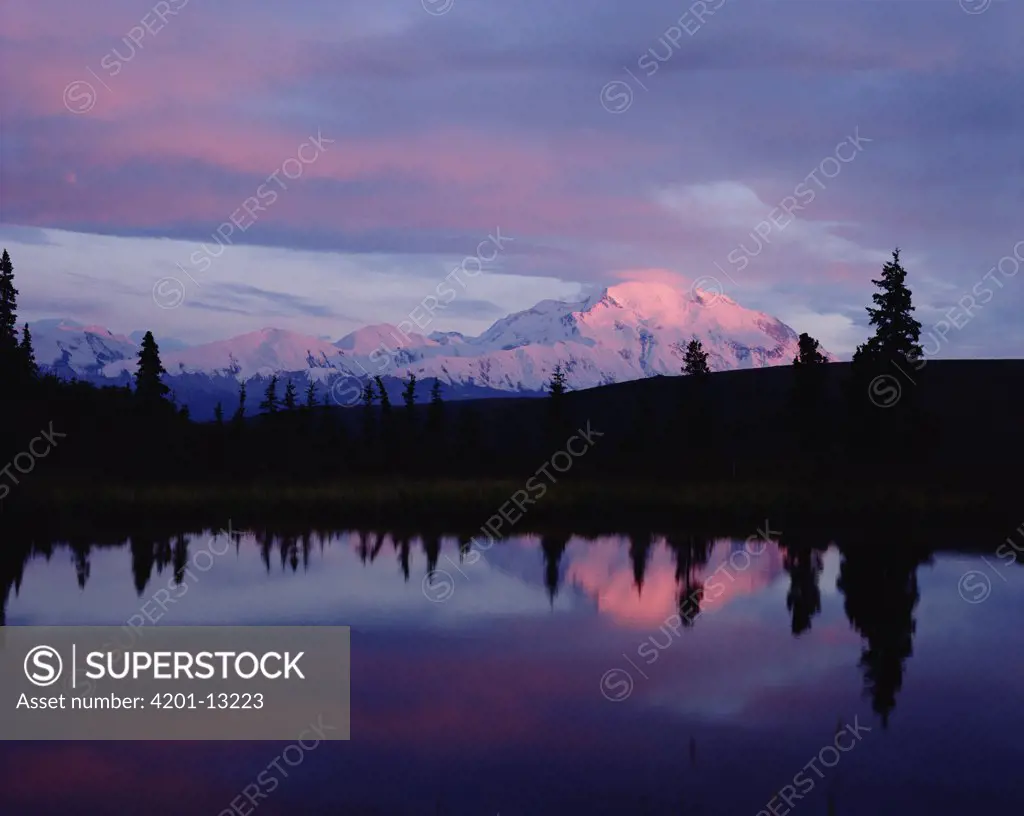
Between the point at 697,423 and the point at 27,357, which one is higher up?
the point at 27,357

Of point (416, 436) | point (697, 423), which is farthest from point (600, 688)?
point (416, 436)

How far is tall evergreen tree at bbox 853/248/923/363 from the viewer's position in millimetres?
73250

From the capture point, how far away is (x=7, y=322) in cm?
10588

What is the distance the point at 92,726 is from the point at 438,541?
79.0 ft

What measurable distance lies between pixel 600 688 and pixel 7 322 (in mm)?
103453

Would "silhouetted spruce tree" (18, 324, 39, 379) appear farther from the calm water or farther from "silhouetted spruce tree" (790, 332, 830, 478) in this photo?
the calm water

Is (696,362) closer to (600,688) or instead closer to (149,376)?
(149,376)

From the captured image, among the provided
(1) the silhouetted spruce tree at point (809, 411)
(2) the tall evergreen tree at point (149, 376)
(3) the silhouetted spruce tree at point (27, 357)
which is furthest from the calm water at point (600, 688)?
(3) the silhouetted spruce tree at point (27, 357)

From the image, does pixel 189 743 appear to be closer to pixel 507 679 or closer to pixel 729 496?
pixel 507 679

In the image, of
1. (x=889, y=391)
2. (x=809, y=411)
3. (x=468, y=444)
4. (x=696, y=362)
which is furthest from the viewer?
(x=696, y=362)

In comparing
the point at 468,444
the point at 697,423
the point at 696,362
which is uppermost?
the point at 696,362

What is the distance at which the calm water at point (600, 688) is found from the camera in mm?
11656

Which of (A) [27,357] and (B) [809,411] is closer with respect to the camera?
(B) [809,411]

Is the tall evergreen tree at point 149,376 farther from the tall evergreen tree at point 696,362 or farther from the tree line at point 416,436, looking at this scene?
the tall evergreen tree at point 696,362
